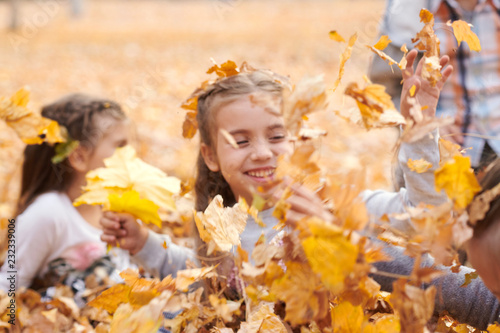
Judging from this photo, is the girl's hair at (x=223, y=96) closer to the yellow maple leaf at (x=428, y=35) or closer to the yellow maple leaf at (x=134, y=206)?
the yellow maple leaf at (x=134, y=206)

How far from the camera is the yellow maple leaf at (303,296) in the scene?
2.95 feet

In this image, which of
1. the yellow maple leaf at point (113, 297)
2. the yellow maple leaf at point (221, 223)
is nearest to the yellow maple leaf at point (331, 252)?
the yellow maple leaf at point (221, 223)

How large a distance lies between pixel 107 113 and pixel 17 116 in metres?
0.74

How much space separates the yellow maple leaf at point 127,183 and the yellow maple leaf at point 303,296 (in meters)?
0.79

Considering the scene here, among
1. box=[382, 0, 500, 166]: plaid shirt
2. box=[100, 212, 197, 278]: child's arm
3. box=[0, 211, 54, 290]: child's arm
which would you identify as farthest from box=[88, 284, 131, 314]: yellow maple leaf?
box=[382, 0, 500, 166]: plaid shirt

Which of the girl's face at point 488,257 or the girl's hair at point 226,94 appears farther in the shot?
the girl's hair at point 226,94

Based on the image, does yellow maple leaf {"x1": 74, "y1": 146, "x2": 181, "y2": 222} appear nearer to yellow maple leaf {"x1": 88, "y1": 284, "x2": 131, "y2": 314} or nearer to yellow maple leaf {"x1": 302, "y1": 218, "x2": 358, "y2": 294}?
yellow maple leaf {"x1": 88, "y1": 284, "x2": 131, "y2": 314}

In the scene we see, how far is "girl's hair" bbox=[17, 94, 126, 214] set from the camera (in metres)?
2.29

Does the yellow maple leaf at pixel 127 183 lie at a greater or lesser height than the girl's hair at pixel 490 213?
lesser

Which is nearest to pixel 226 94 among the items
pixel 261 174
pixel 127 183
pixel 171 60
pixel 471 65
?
pixel 261 174

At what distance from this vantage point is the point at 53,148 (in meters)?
2.35

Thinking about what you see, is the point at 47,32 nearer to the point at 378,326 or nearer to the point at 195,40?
the point at 195,40

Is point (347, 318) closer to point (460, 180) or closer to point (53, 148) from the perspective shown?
point (460, 180)

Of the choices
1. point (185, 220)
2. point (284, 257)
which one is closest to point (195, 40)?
point (185, 220)
